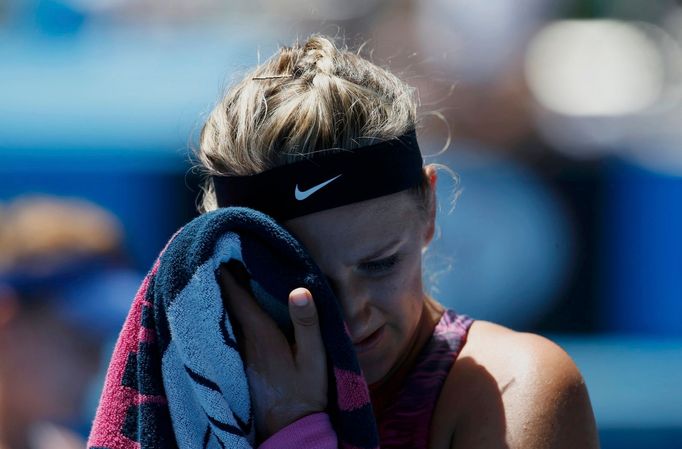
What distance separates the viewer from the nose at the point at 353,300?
1201mm

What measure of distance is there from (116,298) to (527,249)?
128cm

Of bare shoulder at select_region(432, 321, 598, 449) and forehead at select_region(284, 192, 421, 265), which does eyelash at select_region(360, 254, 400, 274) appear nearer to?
forehead at select_region(284, 192, 421, 265)

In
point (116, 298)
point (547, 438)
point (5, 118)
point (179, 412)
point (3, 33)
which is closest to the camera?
point (179, 412)

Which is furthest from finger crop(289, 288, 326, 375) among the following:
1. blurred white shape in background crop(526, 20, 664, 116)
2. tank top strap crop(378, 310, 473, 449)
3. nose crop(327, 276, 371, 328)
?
blurred white shape in background crop(526, 20, 664, 116)

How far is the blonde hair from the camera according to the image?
1210 millimetres

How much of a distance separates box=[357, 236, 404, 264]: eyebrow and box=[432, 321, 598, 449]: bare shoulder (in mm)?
214

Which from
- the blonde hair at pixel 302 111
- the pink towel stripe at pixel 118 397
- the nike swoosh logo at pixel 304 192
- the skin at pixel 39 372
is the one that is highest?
the blonde hair at pixel 302 111

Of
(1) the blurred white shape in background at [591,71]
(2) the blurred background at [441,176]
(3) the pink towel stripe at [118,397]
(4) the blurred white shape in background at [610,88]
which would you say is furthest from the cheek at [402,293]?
(1) the blurred white shape in background at [591,71]

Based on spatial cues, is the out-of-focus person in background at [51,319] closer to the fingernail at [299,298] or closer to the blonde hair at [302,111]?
the blonde hair at [302,111]

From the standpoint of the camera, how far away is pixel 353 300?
1208 millimetres

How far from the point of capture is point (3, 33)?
10.6 ft

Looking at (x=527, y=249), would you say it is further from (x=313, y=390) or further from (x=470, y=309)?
(x=313, y=390)

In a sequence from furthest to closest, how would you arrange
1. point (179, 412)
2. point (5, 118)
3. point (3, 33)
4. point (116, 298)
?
point (3, 33), point (5, 118), point (116, 298), point (179, 412)

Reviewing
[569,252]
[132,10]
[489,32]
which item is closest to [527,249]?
[569,252]
